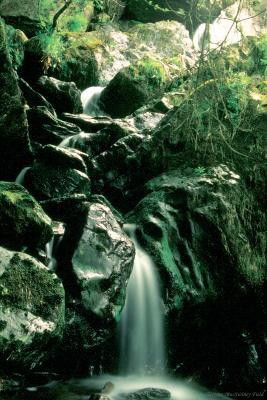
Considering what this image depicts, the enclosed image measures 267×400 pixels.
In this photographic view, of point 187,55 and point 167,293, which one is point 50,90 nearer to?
point 167,293

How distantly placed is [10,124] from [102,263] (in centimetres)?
312

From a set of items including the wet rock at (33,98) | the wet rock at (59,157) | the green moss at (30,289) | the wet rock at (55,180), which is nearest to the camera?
the green moss at (30,289)

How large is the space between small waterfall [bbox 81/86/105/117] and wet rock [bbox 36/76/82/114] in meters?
1.20

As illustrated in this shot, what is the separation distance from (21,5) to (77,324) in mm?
10342

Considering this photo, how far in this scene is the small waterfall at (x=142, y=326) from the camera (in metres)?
5.41

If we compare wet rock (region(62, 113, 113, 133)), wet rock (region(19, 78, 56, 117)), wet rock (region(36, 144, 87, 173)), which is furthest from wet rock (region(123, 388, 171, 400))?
wet rock (region(19, 78, 56, 117))

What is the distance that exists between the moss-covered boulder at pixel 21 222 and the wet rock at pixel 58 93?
Result: 5906 mm

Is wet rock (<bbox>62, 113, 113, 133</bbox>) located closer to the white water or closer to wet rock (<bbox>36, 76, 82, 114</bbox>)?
wet rock (<bbox>36, 76, 82, 114</bbox>)

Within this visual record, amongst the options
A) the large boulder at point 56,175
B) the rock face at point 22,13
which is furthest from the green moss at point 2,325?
the rock face at point 22,13

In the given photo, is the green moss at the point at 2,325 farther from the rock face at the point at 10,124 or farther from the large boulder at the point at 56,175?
the rock face at the point at 10,124

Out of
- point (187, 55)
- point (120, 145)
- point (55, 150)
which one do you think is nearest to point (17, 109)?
point (55, 150)

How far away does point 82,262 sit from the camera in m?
4.88

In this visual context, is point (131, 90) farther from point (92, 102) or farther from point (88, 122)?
point (88, 122)

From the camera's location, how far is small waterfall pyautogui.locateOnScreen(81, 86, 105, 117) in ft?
38.5
